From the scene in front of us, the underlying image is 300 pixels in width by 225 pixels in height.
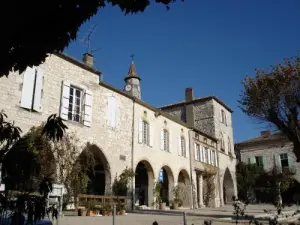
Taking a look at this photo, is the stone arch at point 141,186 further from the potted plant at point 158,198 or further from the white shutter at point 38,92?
the white shutter at point 38,92

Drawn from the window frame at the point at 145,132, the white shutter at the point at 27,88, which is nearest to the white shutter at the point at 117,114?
the window frame at the point at 145,132

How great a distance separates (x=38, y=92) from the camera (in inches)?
522

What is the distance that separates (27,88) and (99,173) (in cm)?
703

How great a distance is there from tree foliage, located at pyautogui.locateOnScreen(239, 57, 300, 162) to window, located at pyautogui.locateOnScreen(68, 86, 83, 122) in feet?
26.0

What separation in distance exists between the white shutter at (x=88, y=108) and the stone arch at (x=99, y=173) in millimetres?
1085

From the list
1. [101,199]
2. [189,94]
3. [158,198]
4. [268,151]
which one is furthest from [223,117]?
[101,199]

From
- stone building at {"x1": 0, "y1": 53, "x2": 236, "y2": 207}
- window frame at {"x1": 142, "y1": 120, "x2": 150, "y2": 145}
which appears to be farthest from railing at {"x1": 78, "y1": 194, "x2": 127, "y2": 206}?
window frame at {"x1": 142, "y1": 120, "x2": 150, "y2": 145}

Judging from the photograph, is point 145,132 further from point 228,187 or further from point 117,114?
point 228,187

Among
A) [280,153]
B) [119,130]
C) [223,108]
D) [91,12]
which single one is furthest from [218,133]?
[91,12]

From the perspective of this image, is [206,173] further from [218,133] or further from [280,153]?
[280,153]

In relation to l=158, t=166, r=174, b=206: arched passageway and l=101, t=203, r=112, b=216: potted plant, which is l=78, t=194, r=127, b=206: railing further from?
l=158, t=166, r=174, b=206: arched passageway

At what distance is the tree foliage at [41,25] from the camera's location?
264cm

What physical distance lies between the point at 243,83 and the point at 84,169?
847cm

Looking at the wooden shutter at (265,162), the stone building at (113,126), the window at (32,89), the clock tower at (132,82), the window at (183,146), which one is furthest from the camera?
the wooden shutter at (265,162)
